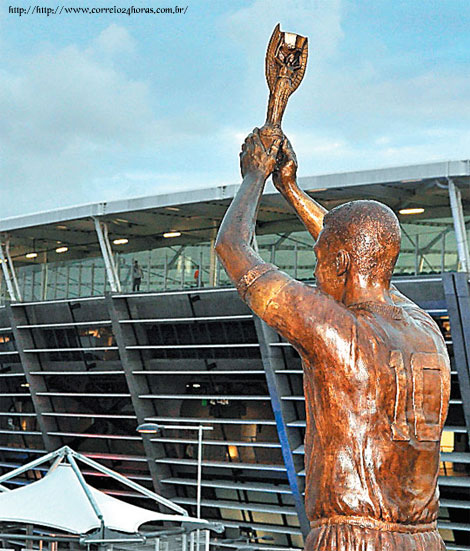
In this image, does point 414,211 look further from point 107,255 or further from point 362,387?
point 362,387

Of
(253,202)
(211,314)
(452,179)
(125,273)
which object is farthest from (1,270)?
(253,202)

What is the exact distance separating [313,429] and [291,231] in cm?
2169

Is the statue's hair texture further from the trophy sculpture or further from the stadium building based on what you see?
the stadium building

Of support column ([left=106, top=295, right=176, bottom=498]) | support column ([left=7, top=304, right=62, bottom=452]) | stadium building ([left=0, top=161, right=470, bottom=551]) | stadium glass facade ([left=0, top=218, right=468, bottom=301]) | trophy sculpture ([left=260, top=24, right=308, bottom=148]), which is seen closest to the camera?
trophy sculpture ([left=260, top=24, right=308, bottom=148])

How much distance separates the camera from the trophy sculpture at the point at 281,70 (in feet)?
12.9

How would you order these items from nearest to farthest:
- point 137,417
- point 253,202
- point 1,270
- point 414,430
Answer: point 414,430 → point 253,202 → point 137,417 → point 1,270

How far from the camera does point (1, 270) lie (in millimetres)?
32125

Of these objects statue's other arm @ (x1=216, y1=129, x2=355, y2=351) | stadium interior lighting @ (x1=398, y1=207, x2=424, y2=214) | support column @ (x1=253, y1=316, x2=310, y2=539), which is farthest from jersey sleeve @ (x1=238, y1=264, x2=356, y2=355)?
support column @ (x1=253, y1=316, x2=310, y2=539)

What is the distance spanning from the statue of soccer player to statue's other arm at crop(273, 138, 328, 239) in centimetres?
69

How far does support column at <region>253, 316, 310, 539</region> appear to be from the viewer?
2589 cm

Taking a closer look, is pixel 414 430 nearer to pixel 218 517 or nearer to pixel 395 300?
pixel 395 300

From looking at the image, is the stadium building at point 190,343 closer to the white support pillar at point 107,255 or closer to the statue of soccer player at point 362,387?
the white support pillar at point 107,255

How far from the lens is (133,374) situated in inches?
1145

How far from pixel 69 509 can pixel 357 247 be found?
53.1ft
